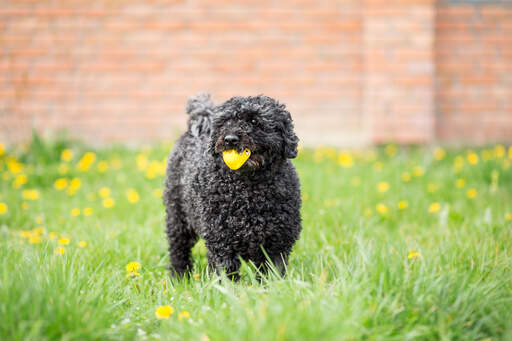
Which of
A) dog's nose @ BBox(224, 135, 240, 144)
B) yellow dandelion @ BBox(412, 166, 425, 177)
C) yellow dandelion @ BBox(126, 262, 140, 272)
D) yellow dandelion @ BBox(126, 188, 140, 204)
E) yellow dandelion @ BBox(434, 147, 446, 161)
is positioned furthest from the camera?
yellow dandelion @ BBox(434, 147, 446, 161)

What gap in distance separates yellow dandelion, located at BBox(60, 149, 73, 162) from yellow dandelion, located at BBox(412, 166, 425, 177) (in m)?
4.50

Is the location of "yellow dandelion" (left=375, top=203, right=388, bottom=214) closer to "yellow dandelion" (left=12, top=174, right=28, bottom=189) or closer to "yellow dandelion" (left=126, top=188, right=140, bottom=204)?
"yellow dandelion" (left=126, top=188, right=140, bottom=204)

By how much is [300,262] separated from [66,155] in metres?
4.50

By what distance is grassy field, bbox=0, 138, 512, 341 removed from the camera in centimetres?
188

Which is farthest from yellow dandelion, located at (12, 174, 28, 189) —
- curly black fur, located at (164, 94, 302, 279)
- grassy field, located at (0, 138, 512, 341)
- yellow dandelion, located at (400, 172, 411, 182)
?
yellow dandelion, located at (400, 172, 411, 182)

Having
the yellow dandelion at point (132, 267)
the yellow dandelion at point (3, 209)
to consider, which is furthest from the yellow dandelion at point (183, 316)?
the yellow dandelion at point (3, 209)

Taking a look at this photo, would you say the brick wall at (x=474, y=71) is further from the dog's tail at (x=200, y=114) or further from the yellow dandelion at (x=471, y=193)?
the dog's tail at (x=200, y=114)

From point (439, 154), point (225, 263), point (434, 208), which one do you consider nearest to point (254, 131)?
point (225, 263)

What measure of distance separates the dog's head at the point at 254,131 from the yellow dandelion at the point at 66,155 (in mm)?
4247

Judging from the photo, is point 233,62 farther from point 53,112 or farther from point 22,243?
point 22,243

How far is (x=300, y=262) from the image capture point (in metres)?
2.84

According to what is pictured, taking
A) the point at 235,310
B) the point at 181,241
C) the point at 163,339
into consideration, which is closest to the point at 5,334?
the point at 163,339

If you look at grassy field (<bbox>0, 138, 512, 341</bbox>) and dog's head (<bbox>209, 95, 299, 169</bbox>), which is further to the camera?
dog's head (<bbox>209, 95, 299, 169</bbox>)

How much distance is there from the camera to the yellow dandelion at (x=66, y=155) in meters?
6.15
